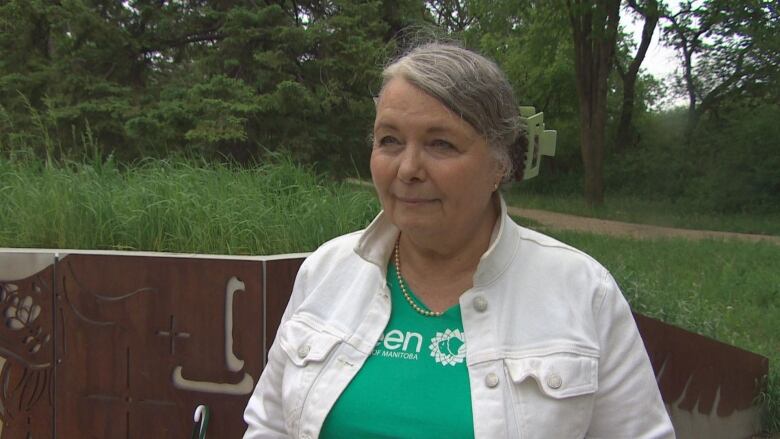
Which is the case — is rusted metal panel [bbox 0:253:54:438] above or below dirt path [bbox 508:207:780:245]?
below

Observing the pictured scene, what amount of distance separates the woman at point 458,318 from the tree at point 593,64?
1429 centimetres

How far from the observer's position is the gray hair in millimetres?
1630

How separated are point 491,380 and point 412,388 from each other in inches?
7.1

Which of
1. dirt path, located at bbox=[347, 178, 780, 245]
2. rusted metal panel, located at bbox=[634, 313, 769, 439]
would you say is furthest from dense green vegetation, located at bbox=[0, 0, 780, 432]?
dirt path, located at bbox=[347, 178, 780, 245]

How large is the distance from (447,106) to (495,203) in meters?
0.34

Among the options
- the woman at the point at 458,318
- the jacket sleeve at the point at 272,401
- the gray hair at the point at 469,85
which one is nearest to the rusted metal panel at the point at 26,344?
the jacket sleeve at the point at 272,401

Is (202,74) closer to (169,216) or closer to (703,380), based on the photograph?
(169,216)

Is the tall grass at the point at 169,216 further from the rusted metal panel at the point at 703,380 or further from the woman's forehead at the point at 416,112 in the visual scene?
the woman's forehead at the point at 416,112

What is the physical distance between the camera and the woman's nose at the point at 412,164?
1680 millimetres

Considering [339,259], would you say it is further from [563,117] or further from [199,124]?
[563,117]

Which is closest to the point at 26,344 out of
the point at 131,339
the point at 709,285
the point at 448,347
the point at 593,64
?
the point at 131,339

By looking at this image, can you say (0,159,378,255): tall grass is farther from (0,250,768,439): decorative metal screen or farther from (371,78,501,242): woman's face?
(371,78,501,242): woman's face

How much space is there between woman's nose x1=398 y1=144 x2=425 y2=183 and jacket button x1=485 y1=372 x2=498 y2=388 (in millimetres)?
472

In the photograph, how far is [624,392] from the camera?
5.22 ft
